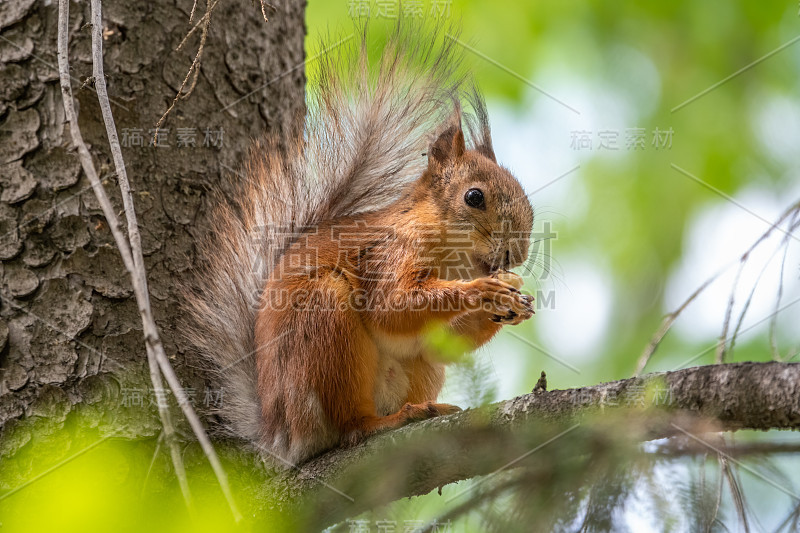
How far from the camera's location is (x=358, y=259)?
7.22ft

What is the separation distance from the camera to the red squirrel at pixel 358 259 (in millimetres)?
1957

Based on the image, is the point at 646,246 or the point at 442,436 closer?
the point at 442,436

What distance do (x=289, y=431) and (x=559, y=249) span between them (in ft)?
5.99

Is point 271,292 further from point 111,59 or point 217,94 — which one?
point 111,59

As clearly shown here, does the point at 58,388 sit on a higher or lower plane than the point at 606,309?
lower

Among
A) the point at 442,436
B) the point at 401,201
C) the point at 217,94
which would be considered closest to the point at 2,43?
the point at 217,94

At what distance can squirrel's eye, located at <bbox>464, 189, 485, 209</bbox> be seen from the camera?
2256 mm

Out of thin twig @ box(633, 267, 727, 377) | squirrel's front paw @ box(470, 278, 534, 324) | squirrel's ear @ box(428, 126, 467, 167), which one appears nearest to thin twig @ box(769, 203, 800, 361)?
thin twig @ box(633, 267, 727, 377)

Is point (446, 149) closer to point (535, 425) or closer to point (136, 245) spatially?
point (535, 425)

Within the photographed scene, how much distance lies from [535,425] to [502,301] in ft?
2.51

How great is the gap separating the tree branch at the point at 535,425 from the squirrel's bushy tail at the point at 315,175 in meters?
0.47

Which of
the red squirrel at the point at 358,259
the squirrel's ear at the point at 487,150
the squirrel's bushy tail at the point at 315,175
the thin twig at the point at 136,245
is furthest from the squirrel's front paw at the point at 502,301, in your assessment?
the thin twig at the point at 136,245

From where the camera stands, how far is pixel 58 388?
5.68 feet

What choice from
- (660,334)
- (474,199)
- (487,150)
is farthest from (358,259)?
(660,334)
